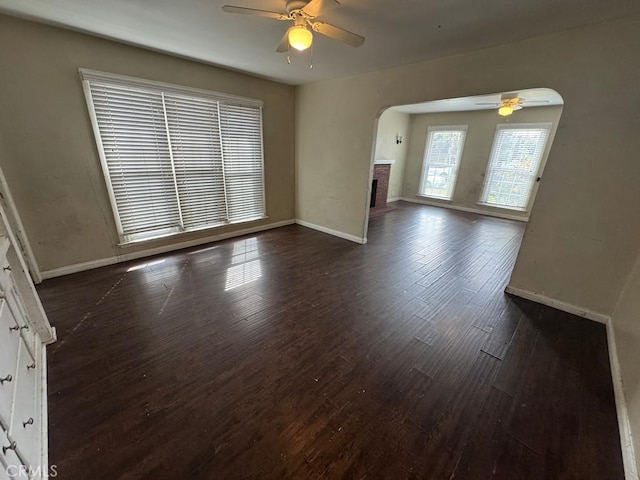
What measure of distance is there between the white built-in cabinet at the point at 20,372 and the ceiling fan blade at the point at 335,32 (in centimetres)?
233

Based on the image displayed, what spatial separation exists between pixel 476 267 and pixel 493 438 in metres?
2.47

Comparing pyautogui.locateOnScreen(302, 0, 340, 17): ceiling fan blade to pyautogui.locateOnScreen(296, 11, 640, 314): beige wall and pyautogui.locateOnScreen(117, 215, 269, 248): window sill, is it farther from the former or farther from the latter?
pyautogui.locateOnScreen(117, 215, 269, 248): window sill

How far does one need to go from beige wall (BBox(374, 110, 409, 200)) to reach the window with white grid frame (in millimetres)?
2254

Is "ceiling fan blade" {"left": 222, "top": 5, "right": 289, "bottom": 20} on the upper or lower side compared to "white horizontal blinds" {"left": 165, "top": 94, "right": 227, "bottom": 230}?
upper

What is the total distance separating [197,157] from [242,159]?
2.36ft

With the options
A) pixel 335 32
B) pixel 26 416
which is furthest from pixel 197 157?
pixel 26 416

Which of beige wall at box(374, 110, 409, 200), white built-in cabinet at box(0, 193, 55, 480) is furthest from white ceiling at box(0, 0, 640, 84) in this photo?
beige wall at box(374, 110, 409, 200)

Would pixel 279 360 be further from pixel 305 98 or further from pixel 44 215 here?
pixel 305 98

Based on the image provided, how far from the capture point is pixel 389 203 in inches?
297

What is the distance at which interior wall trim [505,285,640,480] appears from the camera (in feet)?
4.27

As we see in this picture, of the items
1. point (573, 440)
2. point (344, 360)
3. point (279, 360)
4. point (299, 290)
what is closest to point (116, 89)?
point (299, 290)

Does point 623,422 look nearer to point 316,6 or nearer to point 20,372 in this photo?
point 316,6

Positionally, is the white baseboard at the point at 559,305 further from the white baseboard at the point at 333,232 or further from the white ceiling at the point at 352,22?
the white ceiling at the point at 352,22

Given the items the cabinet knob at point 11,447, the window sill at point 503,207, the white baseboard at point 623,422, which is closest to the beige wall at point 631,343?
the white baseboard at point 623,422
